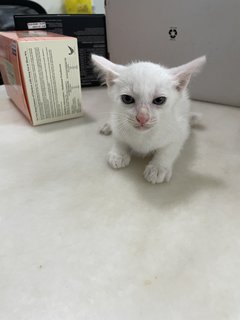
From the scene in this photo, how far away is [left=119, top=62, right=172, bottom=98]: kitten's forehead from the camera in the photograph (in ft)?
1.93

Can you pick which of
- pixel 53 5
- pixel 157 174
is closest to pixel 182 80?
pixel 157 174

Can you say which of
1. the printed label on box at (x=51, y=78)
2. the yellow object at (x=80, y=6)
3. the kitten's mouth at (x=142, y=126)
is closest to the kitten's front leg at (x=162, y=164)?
the kitten's mouth at (x=142, y=126)

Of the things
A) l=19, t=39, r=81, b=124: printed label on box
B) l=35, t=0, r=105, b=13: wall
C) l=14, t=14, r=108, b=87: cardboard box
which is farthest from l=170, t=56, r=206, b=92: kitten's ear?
l=35, t=0, r=105, b=13: wall

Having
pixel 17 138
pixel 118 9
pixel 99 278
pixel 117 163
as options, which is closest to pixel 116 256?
pixel 99 278

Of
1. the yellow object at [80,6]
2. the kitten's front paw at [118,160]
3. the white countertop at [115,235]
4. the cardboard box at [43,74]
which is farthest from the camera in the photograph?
the yellow object at [80,6]

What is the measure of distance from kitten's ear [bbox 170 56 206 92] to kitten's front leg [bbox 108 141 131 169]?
0.69 feet

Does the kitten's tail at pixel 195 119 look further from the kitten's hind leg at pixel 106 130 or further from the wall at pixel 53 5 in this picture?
the wall at pixel 53 5

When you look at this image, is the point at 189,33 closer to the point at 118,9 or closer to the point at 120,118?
the point at 118,9

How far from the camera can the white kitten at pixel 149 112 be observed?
0.59 meters

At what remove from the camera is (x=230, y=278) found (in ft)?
1.38

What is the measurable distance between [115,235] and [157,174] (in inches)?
8.0

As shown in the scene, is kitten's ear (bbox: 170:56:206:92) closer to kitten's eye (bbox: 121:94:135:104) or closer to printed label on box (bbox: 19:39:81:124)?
kitten's eye (bbox: 121:94:135:104)

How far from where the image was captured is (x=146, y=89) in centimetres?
58

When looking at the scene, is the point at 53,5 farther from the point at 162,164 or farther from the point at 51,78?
the point at 162,164
